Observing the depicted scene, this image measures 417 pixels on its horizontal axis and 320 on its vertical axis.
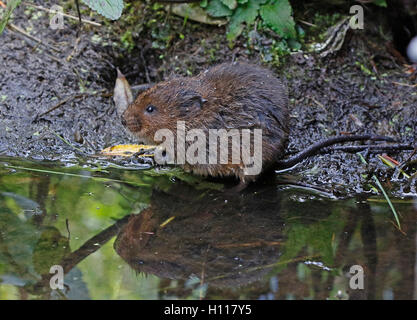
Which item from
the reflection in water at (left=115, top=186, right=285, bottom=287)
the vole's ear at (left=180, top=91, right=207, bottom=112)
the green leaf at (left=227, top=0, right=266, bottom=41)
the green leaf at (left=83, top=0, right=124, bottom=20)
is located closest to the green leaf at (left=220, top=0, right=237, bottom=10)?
the green leaf at (left=227, top=0, right=266, bottom=41)

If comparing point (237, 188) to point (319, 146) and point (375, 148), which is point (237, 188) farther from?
point (375, 148)

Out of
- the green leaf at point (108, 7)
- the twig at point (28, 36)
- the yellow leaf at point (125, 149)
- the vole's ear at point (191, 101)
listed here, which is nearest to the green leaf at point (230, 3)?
the vole's ear at point (191, 101)

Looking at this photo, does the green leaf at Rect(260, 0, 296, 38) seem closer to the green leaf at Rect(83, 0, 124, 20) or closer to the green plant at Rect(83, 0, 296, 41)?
the green plant at Rect(83, 0, 296, 41)

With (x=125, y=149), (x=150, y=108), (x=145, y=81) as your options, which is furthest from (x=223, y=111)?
(x=145, y=81)

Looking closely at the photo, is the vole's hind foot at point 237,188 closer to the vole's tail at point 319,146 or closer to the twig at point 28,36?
the vole's tail at point 319,146
